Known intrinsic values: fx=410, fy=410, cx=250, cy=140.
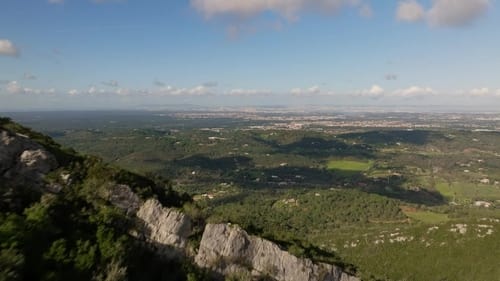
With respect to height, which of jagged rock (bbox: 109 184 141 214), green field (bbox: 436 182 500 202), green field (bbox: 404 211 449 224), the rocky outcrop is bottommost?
green field (bbox: 436 182 500 202)

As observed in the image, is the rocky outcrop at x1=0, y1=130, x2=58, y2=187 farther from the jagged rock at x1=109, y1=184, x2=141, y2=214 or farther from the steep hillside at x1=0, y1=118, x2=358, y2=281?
the jagged rock at x1=109, y1=184, x2=141, y2=214

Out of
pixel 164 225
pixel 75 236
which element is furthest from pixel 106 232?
pixel 164 225

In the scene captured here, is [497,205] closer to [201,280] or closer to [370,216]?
[370,216]

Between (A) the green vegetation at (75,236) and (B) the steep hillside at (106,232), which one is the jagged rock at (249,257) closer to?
(B) the steep hillside at (106,232)

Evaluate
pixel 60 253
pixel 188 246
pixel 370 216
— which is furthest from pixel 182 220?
pixel 370 216

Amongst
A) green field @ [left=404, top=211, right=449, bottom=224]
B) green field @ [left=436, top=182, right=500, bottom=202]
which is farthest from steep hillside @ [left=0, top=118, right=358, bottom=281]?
green field @ [left=436, top=182, right=500, bottom=202]

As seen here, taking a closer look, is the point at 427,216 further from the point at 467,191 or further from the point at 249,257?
the point at 249,257

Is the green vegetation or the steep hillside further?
the steep hillside
